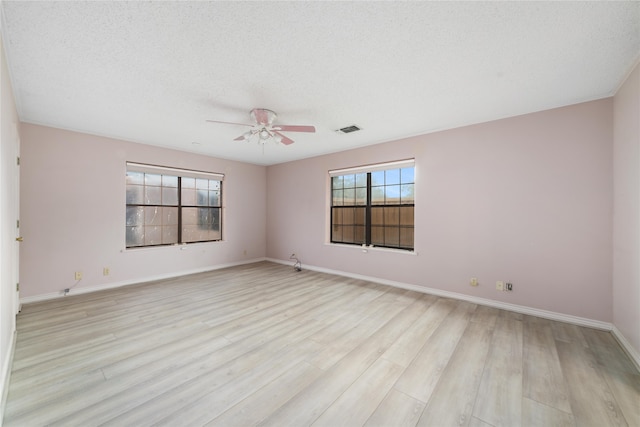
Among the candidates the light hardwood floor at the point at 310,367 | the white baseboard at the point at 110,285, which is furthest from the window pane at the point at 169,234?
the light hardwood floor at the point at 310,367

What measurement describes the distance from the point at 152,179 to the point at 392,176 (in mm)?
4585

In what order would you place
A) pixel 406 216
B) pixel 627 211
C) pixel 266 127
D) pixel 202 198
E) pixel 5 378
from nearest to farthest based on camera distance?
pixel 5 378
pixel 627 211
pixel 266 127
pixel 406 216
pixel 202 198

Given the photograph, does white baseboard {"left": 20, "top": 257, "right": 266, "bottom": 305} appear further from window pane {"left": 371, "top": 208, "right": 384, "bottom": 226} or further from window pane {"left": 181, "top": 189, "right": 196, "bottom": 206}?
window pane {"left": 371, "top": 208, "right": 384, "bottom": 226}

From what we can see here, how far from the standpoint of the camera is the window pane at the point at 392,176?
14.9 ft

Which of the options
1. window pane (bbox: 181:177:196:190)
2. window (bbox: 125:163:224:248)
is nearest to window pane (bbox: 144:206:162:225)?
window (bbox: 125:163:224:248)

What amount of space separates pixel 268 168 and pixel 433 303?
4950mm

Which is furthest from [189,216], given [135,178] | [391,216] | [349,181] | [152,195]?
[391,216]

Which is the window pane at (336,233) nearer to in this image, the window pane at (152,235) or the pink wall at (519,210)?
the pink wall at (519,210)

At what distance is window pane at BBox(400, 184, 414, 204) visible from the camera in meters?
4.35

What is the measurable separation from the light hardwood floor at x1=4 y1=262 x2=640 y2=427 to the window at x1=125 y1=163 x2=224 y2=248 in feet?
5.28

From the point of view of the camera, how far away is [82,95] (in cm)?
274

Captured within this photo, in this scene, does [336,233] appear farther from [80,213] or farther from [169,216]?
[80,213]

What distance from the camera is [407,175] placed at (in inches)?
173

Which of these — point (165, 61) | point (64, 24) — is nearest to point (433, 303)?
point (165, 61)
